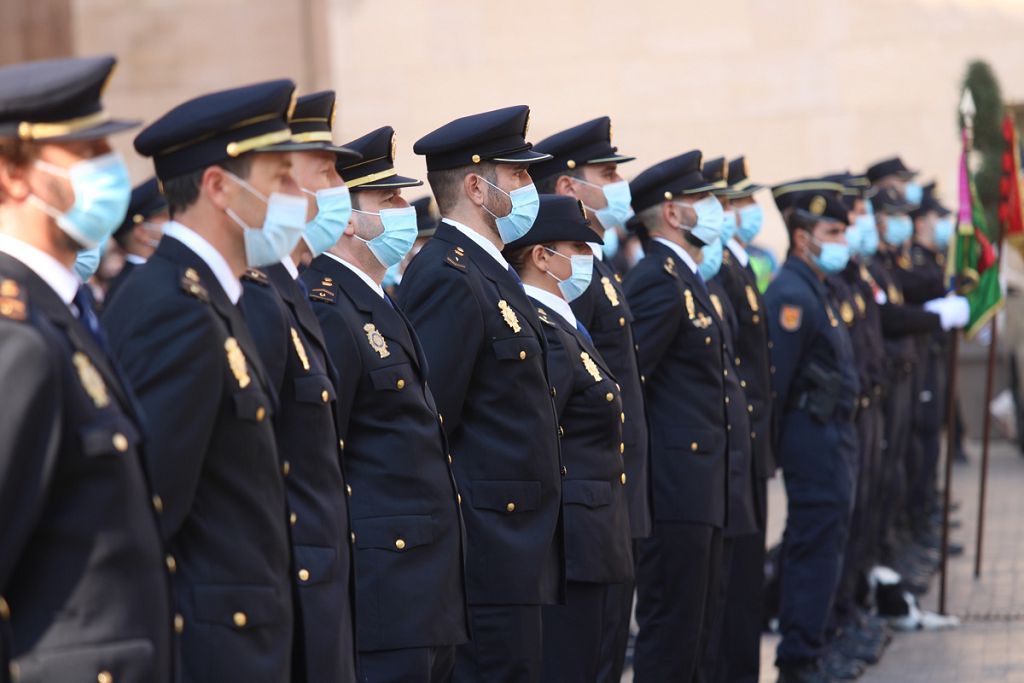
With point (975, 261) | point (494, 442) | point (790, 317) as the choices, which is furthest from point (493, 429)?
point (975, 261)

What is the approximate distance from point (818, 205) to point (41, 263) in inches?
247

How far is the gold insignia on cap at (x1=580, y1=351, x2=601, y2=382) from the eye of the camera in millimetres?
5449

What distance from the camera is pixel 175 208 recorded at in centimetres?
356

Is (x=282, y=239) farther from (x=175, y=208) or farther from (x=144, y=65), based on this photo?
(x=144, y=65)

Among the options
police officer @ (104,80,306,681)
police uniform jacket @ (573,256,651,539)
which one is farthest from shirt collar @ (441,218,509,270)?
police officer @ (104,80,306,681)

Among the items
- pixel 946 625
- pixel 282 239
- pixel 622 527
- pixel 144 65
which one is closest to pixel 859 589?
pixel 946 625

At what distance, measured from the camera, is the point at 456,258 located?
5016 millimetres

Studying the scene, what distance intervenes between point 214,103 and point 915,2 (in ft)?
53.2

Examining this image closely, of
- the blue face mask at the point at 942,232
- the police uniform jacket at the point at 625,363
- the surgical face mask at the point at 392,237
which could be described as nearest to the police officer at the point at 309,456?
the surgical face mask at the point at 392,237

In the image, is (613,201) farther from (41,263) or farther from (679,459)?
(41,263)

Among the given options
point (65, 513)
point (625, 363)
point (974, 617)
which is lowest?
point (974, 617)

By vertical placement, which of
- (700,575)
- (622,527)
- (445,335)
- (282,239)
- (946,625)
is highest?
(282,239)

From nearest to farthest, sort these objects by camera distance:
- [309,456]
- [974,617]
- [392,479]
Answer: [309,456] → [392,479] → [974,617]

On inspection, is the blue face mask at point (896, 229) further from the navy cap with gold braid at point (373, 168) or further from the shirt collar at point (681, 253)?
the navy cap with gold braid at point (373, 168)
